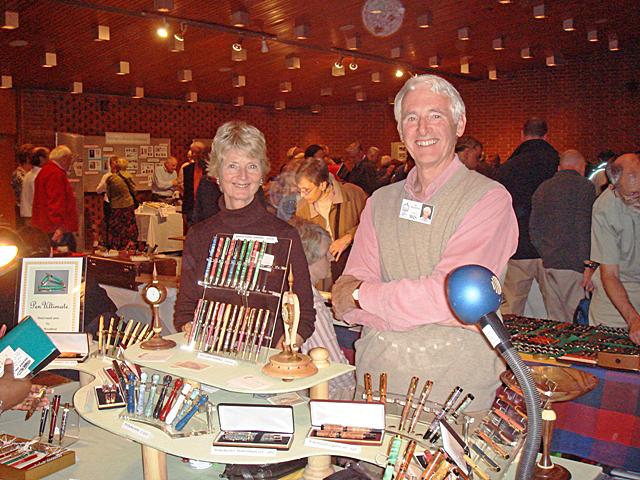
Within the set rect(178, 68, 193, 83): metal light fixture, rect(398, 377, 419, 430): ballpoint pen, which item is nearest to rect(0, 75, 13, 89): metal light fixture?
rect(178, 68, 193, 83): metal light fixture

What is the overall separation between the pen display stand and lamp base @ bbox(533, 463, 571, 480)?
805mm

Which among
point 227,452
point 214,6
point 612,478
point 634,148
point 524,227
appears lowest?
point 612,478

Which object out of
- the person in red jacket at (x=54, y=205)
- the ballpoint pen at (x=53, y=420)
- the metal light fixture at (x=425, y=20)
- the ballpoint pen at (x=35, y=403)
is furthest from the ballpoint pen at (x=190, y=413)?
the metal light fixture at (x=425, y=20)

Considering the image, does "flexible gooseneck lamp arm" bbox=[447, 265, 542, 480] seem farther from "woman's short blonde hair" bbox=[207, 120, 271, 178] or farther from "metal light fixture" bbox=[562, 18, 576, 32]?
"metal light fixture" bbox=[562, 18, 576, 32]

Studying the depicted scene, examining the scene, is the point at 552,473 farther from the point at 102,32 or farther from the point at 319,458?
the point at 102,32

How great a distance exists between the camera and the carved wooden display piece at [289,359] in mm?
1742

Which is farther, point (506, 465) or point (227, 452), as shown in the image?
point (227, 452)

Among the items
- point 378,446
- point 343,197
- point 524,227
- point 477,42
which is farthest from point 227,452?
point 477,42

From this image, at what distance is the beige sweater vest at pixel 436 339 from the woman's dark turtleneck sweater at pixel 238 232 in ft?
1.21

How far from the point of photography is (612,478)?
2035mm

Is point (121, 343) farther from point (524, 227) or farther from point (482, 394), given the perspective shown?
point (524, 227)

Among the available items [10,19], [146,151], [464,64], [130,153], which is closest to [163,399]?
[10,19]

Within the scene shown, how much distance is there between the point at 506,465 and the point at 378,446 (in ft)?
1.03

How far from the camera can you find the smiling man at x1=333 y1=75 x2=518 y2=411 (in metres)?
1.74
